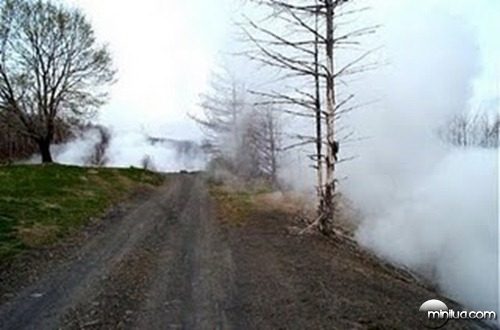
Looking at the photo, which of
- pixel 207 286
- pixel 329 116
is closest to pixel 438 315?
pixel 207 286

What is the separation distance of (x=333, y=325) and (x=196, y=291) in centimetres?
209

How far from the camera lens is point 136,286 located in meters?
7.73

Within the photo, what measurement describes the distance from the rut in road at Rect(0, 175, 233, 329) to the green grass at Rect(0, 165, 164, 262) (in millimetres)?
1147

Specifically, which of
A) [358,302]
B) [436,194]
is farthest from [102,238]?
[436,194]

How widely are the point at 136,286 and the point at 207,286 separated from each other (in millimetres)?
993

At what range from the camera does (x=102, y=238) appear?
450 inches

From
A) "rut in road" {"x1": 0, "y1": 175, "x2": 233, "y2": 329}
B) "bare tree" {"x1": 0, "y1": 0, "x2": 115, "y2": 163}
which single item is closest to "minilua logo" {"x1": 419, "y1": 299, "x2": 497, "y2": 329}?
"rut in road" {"x1": 0, "y1": 175, "x2": 233, "y2": 329}

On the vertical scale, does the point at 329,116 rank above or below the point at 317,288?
above

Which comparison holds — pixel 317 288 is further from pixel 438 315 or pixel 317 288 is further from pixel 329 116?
pixel 329 116

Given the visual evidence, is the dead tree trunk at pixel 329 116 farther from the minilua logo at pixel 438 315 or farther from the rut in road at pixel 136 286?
the minilua logo at pixel 438 315

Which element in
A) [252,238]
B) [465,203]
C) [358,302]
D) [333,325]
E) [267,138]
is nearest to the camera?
[333,325]

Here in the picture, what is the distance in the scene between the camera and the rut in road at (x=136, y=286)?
636 centimetres

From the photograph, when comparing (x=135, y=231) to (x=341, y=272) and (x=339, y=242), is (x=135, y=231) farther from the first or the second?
(x=341, y=272)

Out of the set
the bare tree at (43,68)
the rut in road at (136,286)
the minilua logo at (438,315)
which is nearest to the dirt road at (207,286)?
the rut in road at (136,286)
